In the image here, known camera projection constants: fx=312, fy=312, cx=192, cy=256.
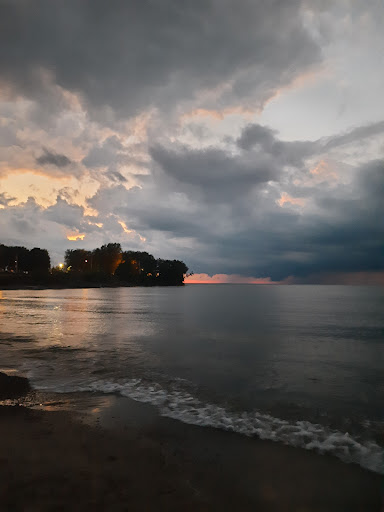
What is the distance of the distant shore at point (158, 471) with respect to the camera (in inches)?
175

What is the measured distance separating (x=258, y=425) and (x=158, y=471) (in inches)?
125

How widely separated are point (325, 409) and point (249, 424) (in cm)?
281

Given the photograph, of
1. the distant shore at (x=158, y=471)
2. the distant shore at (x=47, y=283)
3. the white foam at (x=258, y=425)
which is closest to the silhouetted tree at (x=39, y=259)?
the distant shore at (x=47, y=283)

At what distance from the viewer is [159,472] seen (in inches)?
203

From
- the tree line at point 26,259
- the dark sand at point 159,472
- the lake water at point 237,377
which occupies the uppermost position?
the tree line at point 26,259

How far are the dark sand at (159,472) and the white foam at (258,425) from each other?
0.39 m

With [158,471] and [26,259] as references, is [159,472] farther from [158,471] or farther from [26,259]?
[26,259]

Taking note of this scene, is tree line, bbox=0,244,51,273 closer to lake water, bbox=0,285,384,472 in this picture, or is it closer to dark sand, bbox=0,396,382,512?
lake water, bbox=0,285,384,472

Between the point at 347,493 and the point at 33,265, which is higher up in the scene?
the point at 33,265

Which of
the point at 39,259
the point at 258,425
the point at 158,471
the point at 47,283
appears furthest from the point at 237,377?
the point at 39,259

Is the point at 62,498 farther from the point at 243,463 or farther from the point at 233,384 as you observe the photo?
the point at 233,384

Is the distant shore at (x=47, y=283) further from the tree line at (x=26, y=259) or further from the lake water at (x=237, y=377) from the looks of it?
the lake water at (x=237, y=377)

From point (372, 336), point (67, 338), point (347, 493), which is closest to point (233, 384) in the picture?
point (347, 493)

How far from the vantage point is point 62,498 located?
4340mm
